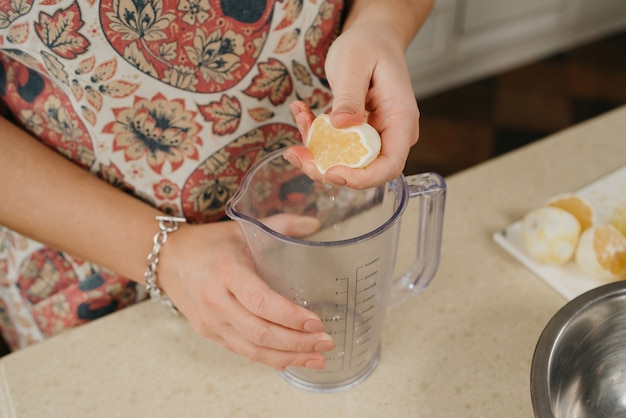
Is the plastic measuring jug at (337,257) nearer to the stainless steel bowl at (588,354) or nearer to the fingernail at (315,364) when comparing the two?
the fingernail at (315,364)

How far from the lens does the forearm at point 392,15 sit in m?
0.73

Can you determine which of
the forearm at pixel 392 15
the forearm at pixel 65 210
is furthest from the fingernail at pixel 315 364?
the forearm at pixel 392 15

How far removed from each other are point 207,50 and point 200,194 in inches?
7.3

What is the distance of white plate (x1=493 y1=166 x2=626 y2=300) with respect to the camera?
700 mm

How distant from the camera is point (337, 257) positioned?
0.54 m

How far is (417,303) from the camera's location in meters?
0.71

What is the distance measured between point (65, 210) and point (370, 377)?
386mm

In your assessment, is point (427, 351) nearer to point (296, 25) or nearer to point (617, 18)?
point (296, 25)

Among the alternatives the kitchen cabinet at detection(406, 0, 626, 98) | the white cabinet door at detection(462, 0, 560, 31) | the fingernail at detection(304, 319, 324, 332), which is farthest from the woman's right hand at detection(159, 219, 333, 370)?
the white cabinet door at detection(462, 0, 560, 31)

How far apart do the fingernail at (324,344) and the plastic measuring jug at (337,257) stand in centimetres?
2

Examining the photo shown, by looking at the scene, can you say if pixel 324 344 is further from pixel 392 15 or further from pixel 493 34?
pixel 493 34

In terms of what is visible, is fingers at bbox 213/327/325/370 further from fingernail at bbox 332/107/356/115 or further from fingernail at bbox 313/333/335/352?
fingernail at bbox 332/107/356/115

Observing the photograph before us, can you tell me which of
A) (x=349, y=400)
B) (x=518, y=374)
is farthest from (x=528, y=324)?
(x=349, y=400)

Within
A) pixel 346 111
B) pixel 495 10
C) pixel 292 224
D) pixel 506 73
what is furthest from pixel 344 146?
pixel 506 73
